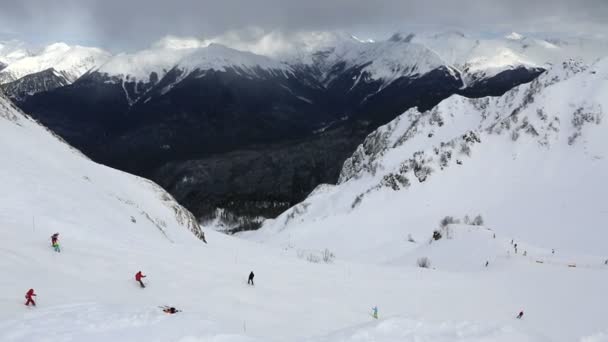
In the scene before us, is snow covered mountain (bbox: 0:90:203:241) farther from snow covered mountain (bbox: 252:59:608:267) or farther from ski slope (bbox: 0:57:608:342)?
snow covered mountain (bbox: 252:59:608:267)

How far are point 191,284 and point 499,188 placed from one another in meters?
125

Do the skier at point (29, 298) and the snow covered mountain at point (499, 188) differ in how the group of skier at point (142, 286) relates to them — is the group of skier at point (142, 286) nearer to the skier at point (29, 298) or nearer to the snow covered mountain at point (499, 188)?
the skier at point (29, 298)

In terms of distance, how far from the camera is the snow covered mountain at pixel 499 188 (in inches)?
4301

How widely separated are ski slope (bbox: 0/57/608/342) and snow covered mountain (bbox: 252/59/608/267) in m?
44.2

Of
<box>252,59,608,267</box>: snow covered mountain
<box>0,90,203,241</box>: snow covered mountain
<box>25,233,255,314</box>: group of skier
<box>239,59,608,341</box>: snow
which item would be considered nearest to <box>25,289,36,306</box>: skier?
<box>25,233,255,314</box>: group of skier

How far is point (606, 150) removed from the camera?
138m

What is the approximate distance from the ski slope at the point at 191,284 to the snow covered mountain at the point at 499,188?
145 feet

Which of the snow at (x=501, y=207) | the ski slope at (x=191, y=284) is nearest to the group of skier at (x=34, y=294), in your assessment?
the ski slope at (x=191, y=284)

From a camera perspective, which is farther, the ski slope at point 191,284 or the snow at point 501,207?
the snow at point 501,207

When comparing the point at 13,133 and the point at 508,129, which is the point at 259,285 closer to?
the point at 13,133

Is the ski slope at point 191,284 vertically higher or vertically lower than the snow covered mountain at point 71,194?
lower

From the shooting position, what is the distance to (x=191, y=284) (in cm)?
2636

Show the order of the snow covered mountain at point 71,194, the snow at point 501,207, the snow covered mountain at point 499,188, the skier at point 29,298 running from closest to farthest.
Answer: the skier at point 29,298
the snow covered mountain at point 71,194
the snow at point 501,207
the snow covered mountain at point 499,188

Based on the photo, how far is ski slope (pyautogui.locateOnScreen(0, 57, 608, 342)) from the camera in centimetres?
1516
